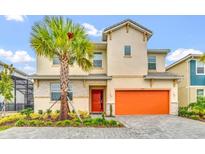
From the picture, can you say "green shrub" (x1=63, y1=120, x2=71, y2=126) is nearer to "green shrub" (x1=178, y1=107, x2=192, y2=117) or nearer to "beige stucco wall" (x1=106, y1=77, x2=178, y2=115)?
"beige stucco wall" (x1=106, y1=77, x2=178, y2=115)

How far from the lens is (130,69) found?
16312 mm

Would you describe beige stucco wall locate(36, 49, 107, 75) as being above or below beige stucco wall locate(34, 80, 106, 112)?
above

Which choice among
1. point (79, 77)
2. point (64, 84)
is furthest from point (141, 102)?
point (64, 84)

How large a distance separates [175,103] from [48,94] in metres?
9.32

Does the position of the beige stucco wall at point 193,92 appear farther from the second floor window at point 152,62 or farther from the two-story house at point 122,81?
the second floor window at point 152,62

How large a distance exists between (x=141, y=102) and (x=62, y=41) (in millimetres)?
7759

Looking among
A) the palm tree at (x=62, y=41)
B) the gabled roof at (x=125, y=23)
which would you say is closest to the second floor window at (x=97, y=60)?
the gabled roof at (x=125, y=23)

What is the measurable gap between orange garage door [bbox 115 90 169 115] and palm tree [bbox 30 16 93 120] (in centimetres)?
513

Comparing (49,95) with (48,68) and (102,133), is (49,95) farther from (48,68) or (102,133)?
(102,133)

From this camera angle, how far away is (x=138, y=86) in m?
16.4

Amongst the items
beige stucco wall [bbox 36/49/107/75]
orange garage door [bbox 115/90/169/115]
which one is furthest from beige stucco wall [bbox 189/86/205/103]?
beige stucco wall [bbox 36/49/107/75]

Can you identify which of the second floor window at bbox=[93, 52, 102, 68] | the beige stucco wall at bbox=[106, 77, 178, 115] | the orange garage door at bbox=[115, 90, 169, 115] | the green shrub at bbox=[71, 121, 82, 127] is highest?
the second floor window at bbox=[93, 52, 102, 68]

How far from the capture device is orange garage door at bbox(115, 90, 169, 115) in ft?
53.7

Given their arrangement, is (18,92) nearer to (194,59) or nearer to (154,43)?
(154,43)
